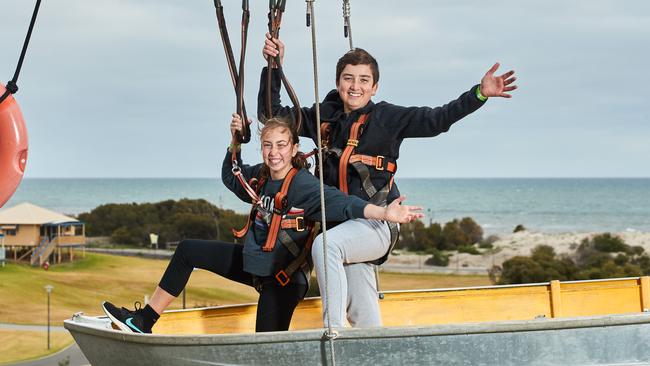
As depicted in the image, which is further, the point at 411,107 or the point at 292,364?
the point at 411,107

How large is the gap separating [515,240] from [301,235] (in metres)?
62.3

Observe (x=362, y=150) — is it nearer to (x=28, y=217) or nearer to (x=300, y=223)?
(x=300, y=223)

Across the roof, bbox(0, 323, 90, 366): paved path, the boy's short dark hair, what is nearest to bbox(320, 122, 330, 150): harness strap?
the boy's short dark hair

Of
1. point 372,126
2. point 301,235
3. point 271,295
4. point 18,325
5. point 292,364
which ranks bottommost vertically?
point 18,325

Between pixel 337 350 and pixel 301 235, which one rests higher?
pixel 301 235

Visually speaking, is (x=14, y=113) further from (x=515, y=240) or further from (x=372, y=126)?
(x=515, y=240)

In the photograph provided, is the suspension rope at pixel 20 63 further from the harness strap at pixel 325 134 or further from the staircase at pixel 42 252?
the staircase at pixel 42 252

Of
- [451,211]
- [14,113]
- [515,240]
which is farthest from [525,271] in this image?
[451,211]

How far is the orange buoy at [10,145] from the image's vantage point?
471cm

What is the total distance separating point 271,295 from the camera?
4016 millimetres

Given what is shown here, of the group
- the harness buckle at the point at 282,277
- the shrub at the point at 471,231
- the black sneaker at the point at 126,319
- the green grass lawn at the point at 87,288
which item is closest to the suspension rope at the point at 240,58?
the harness buckle at the point at 282,277

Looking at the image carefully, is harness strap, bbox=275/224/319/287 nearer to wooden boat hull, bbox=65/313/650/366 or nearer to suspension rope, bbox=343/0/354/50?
wooden boat hull, bbox=65/313/650/366

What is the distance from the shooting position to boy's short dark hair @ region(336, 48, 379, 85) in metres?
4.15

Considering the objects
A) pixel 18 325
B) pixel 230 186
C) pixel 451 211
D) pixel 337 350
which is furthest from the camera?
pixel 451 211
